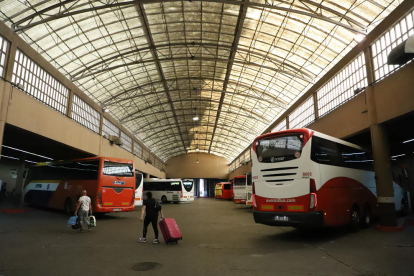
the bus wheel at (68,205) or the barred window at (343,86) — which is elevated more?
the barred window at (343,86)

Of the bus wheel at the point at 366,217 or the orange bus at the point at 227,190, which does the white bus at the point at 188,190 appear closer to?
the orange bus at the point at 227,190

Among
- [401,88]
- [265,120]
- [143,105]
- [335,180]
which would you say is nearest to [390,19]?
[401,88]

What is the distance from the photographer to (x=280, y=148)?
345 inches

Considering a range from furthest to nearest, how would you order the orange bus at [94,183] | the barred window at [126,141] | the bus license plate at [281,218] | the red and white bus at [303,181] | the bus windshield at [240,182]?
the barred window at [126,141] → the bus windshield at [240,182] → the orange bus at [94,183] → the bus license plate at [281,218] → the red and white bus at [303,181]

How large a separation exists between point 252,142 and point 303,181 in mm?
6821

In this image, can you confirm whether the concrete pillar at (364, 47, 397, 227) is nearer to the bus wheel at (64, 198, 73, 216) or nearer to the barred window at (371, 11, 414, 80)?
the barred window at (371, 11, 414, 80)

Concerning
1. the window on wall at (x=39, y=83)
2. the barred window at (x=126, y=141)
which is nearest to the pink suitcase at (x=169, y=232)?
the window on wall at (x=39, y=83)

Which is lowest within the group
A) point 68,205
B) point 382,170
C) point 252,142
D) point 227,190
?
point 68,205

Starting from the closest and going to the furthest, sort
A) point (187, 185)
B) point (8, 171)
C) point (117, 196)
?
point (117, 196), point (8, 171), point (187, 185)

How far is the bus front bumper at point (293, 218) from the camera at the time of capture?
7844 millimetres

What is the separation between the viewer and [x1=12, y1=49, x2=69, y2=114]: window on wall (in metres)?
14.3

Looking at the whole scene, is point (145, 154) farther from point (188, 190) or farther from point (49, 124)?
point (49, 124)

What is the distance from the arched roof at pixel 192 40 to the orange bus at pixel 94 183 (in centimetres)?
766

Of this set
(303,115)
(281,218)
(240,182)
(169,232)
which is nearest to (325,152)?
(281,218)
